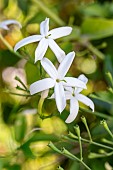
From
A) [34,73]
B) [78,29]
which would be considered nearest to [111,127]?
[34,73]

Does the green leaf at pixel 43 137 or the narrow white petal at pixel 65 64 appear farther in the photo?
the green leaf at pixel 43 137

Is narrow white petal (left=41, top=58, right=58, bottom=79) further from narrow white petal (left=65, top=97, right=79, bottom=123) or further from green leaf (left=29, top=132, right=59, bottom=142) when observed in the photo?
green leaf (left=29, top=132, right=59, bottom=142)

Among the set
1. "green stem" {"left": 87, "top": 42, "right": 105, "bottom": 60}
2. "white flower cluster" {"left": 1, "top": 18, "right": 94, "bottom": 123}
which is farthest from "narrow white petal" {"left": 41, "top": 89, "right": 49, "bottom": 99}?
"green stem" {"left": 87, "top": 42, "right": 105, "bottom": 60}

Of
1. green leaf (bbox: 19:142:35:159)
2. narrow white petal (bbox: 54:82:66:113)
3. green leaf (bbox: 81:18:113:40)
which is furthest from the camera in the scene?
green leaf (bbox: 81:18:113:40)

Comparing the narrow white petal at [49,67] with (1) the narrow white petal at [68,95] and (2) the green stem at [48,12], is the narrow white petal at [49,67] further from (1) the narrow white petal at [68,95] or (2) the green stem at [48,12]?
(2) the green stem at [48,12]

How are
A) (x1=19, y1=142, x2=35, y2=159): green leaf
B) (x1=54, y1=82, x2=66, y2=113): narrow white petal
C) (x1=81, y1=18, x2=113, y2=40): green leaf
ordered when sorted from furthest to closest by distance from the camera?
(x1=81, y1=18, x2=113, y2=40): green leaf → (x1=19, y1=142, x2=35, y2=159): green leaf → (x1=54, y1=82, x2=66, y2=113): narrow white petal

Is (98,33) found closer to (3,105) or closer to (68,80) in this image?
(3,105)

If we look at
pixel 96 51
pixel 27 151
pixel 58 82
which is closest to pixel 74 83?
pixel 58 82

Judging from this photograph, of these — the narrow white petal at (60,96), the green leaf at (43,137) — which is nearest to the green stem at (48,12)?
the green leaf at (43,137)
